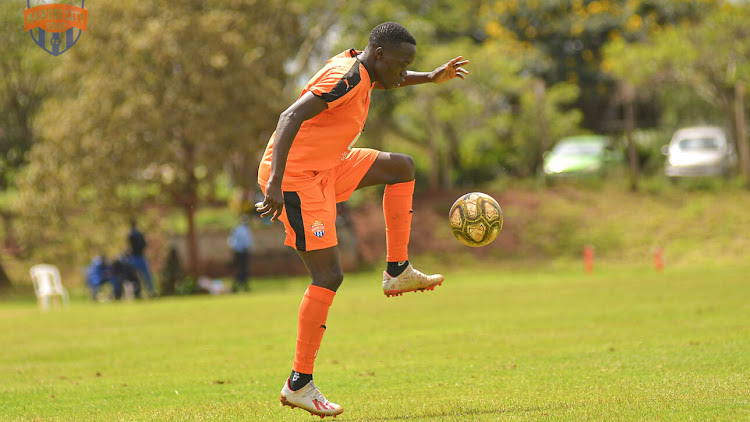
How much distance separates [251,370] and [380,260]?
78.0ft

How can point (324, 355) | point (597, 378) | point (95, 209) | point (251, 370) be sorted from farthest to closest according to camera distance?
point (95, 209) < point (324, 355) < point (251, 370) < point (597, 378)

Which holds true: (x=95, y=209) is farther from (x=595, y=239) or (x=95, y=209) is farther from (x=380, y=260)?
(x=595, y=239)

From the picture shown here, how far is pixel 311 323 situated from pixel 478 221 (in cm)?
175

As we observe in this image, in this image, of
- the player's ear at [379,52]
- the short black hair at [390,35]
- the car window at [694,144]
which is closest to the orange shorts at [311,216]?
the player's ear at [379,52]

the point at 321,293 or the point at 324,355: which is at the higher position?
the point at 321,293

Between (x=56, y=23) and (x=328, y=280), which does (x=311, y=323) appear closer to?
(x=328, y=280)

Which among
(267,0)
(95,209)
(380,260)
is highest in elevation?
(267,0)

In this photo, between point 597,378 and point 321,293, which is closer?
point 321,293

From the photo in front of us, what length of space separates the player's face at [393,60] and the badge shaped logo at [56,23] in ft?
53.0

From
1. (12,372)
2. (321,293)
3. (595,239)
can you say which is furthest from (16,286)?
(321,293)

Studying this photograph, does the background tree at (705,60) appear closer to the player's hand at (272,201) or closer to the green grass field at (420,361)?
the green grass field at (420,361)

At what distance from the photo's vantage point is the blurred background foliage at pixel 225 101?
26.9 meters

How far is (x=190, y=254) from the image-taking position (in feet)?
93.9

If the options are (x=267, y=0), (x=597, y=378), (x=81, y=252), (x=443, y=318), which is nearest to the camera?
(x=597, y=378)
